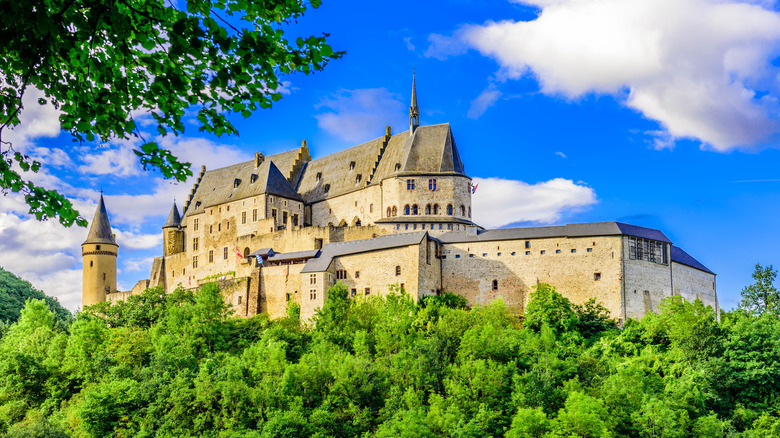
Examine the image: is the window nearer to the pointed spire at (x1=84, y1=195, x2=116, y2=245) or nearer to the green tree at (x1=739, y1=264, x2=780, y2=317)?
the green tree at (x1=739, y1=264, x2=780, y2=317)

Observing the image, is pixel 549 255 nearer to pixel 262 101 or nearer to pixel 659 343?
pixel 659 343

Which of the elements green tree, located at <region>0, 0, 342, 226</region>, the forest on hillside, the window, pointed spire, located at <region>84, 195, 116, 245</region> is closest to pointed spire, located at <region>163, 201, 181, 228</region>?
pointed spire, located at <region>84, 195, 116, 245</region>

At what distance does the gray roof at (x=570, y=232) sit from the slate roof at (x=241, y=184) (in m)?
22.4

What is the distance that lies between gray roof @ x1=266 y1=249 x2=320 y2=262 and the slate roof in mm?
9428

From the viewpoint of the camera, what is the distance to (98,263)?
80875 mm

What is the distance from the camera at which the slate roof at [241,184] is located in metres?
73.4

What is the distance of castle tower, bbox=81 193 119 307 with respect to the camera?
3145 inches

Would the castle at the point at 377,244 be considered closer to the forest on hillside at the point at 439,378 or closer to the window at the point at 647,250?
the window at the point at 647,250

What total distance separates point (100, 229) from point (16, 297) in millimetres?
25521

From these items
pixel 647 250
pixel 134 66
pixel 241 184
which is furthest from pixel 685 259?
pixel 134 66

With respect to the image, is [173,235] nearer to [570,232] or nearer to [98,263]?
[98,263]

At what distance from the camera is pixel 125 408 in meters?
50.3

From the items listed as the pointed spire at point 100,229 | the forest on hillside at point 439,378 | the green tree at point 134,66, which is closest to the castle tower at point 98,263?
the pointed spire at point 100,229

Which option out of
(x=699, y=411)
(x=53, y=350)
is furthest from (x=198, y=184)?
(x=699, y=411)
